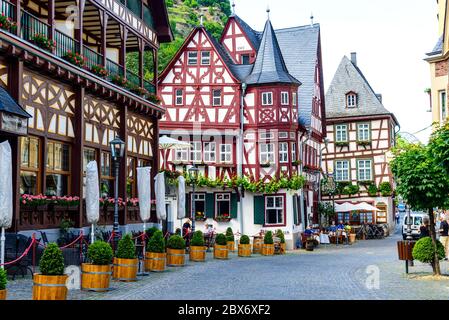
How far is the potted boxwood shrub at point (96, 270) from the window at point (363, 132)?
139 feet

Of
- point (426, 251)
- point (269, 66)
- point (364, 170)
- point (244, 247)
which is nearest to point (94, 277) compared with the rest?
point (426, 251)

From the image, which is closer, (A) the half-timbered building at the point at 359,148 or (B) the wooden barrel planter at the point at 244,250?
(B) the wooden barrel planter at the point at 244,250

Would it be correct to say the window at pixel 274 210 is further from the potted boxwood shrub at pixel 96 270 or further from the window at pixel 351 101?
the potted boxwood shrub at pixel 96 270

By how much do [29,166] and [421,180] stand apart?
1140cm

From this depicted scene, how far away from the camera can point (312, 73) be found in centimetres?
4644

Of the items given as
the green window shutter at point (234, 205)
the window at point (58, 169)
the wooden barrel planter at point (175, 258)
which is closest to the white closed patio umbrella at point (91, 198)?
the window at point (58, 169)

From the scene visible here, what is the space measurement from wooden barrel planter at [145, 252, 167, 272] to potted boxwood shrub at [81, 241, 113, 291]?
4951 mm

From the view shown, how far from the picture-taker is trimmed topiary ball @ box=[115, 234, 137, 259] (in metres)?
16.6

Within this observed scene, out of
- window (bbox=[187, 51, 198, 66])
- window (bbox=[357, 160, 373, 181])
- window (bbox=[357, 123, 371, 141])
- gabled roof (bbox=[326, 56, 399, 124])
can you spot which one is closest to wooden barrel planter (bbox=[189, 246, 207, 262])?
window (bbox=[187, 51, 198, 66])

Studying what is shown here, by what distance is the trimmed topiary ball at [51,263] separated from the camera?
40.0 feet

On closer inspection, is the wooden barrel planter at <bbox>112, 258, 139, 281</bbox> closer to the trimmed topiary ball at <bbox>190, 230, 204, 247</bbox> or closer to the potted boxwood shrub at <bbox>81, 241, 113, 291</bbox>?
the potted boxwood shrub at <bbox>81, 241, 113, 291</bbox>
